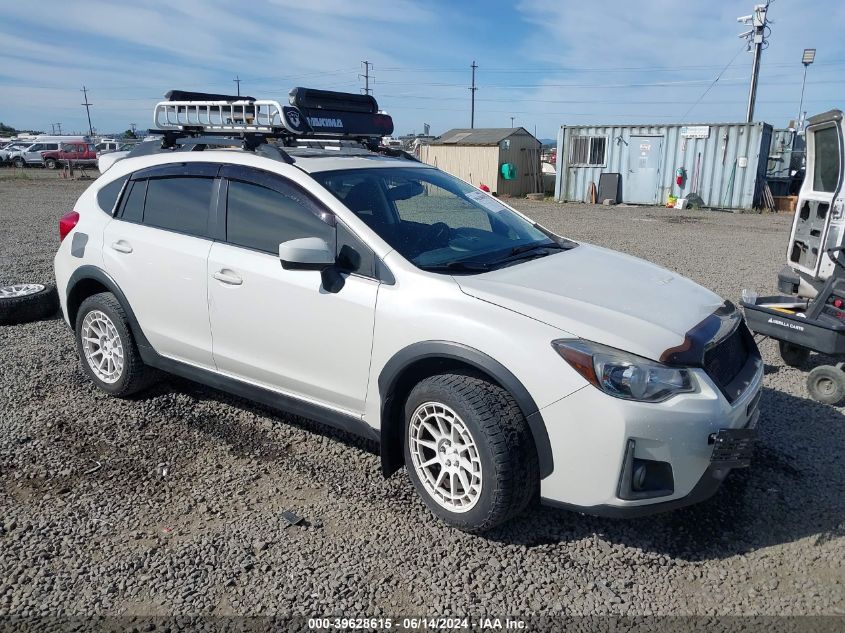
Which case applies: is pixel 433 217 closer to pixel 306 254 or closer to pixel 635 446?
pixel 306 254

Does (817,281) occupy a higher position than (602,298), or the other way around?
(602,298)

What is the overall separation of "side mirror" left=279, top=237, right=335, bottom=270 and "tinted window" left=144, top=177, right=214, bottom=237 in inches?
40.1

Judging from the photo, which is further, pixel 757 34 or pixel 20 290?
pixel 757 34

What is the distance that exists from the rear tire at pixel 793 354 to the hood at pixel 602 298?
226 cm

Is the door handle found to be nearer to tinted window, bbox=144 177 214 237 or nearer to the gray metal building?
tinted window, bbox=144 177 214 237

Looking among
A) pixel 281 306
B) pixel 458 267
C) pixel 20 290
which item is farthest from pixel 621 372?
pixel 20 290

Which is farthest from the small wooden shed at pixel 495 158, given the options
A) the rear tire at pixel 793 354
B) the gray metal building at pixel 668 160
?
the rear tire at pixel 793 354

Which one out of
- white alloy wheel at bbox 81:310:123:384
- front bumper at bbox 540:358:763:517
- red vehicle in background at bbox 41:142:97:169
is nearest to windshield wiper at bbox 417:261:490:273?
front bumper at bbox 540:358:763:517

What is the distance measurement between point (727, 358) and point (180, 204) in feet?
10.9

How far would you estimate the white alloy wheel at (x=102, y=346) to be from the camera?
181 inches

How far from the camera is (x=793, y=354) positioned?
5496mm

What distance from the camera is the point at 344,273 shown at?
3.39m

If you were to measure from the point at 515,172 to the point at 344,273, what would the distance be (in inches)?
940

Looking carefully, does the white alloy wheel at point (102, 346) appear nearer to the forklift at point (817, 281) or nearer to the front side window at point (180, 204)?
the front side window at point (180, 204)
